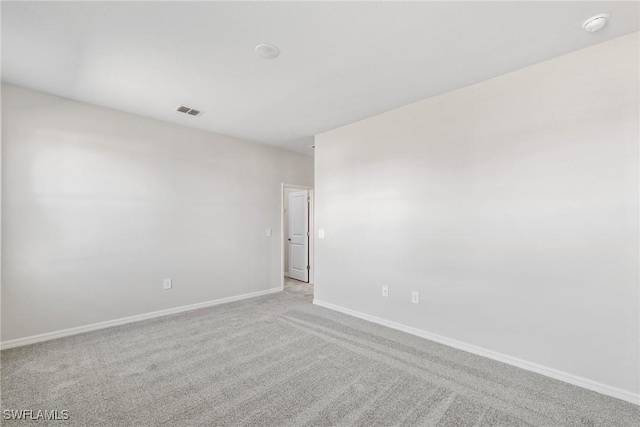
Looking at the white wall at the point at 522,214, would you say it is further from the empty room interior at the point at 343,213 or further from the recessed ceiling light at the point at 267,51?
the recessed ceiling light at the point at 267,51

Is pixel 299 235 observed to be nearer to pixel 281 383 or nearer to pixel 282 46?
pixel 281 383

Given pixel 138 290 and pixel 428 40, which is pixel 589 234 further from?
pixel 138 290

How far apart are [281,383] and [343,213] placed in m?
2.29

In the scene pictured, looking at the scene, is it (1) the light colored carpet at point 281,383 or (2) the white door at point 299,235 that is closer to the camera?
(1) the light colored carpet at point 281,383

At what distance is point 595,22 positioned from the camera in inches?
73.4

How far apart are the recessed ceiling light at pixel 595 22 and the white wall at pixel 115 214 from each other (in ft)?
13.4

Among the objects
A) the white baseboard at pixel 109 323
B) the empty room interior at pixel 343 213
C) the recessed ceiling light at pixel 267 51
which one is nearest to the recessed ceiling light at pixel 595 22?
the empty room interior at pixel 343 213

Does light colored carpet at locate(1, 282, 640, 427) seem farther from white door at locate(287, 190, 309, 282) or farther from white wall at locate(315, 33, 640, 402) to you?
white door at locate(287, 190, 309, 282)

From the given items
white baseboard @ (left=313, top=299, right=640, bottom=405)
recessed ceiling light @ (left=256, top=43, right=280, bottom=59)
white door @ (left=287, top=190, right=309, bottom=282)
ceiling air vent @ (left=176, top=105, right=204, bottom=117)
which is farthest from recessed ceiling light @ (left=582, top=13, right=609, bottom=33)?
white door @ (left=287, top=190, right=309, bottom=282)

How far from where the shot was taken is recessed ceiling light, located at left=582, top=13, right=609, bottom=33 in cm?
182

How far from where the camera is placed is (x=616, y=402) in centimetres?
194

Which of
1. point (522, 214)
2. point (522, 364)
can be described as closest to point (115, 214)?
point (522, 214)

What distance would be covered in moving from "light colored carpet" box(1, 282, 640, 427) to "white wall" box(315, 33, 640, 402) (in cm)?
34

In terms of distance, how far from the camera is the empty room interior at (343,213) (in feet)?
6.19
